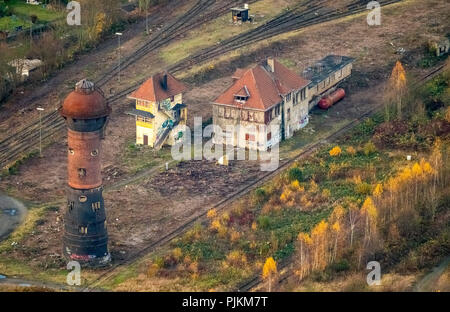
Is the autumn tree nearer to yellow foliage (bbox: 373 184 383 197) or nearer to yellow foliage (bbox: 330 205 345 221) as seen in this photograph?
yellow foliage (bbox: 330 205 345 221)

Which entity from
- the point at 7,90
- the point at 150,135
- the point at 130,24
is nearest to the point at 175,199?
the point at 150,135

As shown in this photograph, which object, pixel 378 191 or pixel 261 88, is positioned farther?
pixel 261 88

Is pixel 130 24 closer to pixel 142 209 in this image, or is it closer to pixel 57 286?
pixel 142 209

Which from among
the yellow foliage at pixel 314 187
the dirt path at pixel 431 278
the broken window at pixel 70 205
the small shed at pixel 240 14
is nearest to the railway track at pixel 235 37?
the small shed at pixel 240 14

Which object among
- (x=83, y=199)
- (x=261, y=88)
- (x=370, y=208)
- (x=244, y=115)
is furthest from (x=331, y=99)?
(x=83, y=199)

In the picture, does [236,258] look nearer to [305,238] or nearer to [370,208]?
[305,238]
